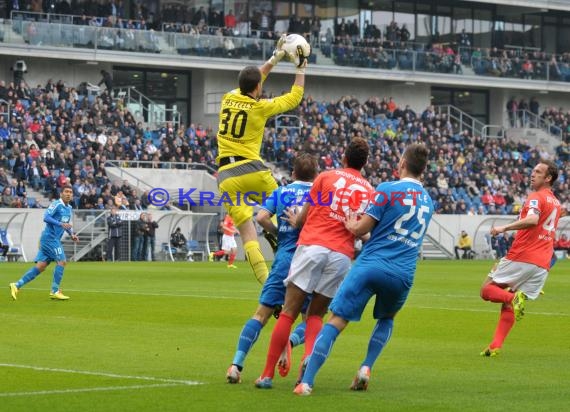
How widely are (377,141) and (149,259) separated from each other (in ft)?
51.9

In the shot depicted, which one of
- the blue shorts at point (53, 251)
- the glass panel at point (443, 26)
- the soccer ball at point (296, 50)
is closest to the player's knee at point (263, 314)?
the soccer ball at point (296, 50)

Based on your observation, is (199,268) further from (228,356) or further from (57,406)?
(57,406)

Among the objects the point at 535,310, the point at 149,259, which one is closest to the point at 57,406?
the point at 535,310

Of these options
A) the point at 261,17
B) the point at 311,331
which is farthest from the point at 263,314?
the point at 261,17

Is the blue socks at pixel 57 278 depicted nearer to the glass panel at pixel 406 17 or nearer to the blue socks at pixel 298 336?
the blue socks at pixel 298 336

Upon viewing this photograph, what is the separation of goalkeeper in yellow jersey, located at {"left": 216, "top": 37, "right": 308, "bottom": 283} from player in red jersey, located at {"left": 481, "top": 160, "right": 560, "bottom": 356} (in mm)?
2902

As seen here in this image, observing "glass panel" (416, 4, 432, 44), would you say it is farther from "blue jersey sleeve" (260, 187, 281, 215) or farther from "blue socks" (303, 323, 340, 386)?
"blue socks" (303, 323, 340, 386)

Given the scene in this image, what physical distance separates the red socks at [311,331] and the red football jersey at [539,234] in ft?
13.2

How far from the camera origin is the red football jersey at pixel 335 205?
34.1 ft

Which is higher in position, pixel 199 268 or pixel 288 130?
pixel 288 130

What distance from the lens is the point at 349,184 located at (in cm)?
1043

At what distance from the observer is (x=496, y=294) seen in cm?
1390

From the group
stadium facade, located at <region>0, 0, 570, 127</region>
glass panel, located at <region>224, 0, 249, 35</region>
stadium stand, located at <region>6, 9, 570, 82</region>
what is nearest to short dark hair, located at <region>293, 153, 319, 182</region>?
stadium facade, located at <region>0, 0, 570, 127</region>

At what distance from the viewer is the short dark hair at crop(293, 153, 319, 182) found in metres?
11.0
